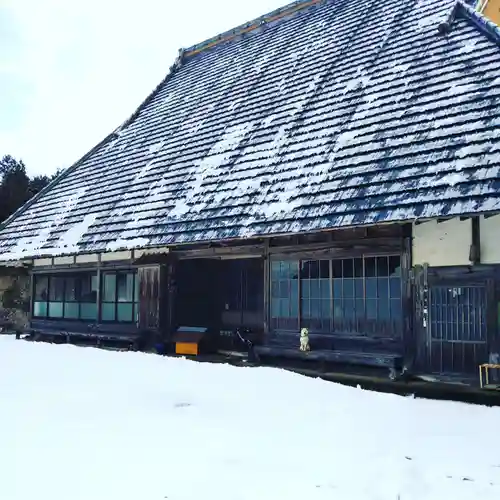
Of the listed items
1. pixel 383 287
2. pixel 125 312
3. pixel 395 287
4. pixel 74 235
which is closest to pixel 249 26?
pixel 74 235

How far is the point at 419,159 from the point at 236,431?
4.46 metres

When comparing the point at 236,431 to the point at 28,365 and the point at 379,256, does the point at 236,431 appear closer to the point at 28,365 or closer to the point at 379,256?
the point at 379,256

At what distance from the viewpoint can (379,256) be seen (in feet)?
27.1

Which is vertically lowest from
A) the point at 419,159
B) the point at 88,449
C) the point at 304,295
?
the point at 88,449

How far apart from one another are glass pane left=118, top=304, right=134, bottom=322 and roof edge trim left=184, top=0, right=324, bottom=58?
28.1 ft

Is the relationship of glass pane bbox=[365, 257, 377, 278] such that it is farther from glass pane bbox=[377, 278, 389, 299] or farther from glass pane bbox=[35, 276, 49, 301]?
glass pane bbox=[35, 276, 49, 301]

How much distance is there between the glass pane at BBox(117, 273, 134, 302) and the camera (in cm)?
1254

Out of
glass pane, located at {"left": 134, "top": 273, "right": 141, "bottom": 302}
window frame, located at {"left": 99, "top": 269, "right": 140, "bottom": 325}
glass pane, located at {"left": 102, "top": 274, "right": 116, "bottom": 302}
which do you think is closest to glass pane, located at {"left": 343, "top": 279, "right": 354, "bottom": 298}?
window frame, located at {"left": 99, "top": 269, "right": 140, "bottom": 325}

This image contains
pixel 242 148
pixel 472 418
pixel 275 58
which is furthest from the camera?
pixel 275 58

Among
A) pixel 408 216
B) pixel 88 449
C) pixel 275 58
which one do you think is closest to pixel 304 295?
pixel 408 216

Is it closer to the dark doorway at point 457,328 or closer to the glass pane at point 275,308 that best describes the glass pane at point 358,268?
the dark doorway at point 457,328

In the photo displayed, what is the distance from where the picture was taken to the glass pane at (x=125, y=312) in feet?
40.8

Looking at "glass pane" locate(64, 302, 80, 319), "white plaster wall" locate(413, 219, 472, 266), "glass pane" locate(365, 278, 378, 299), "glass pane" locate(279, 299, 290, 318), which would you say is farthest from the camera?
"glass pane" locate(64, 302, 80, 319)

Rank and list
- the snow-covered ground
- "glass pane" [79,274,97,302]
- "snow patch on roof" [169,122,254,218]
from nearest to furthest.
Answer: the snow-covered ground < "snow patch on roof" [169,122,254,218] < "glass pane" [79,274,97,302]
